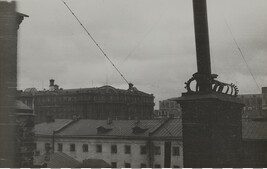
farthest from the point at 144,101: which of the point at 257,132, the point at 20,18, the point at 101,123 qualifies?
the point at 20,18

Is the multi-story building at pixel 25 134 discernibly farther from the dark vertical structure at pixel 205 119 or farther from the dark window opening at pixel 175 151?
the dark window opening at pixel 175 151

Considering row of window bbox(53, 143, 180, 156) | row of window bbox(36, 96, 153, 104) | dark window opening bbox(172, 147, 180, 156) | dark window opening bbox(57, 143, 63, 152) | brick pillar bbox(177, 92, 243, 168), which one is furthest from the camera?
row of window bbox(36, 96, 153, 104)

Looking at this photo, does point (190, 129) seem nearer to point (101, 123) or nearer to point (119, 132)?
point (119, 132)

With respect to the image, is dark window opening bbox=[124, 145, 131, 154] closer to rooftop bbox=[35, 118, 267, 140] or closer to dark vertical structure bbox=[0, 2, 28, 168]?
rooftop bbox=[35, 118, 267, 140]

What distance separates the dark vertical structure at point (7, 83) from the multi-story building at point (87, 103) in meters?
47.1

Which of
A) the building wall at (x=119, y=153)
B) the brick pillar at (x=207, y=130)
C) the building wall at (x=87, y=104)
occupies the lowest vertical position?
the building wall at (x=119, y=153)

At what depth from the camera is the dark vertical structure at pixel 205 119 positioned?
8469 mm

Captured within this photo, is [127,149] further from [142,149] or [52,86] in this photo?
[52,86]

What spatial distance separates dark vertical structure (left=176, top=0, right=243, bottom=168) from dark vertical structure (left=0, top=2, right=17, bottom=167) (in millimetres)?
4022

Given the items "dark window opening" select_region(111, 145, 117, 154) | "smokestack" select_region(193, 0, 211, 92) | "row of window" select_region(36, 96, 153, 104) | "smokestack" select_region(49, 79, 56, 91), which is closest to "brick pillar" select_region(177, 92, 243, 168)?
"smokestack" select_region(193, 0, 211, 92)

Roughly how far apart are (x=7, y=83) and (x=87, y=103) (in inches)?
1934

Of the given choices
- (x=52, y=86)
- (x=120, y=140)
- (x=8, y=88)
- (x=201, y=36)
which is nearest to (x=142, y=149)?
(x=120, y=140)

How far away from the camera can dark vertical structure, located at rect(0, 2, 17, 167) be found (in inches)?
342

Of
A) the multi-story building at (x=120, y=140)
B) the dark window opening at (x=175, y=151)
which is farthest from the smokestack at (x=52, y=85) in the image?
the dark window opening at (x=175, y=151)
